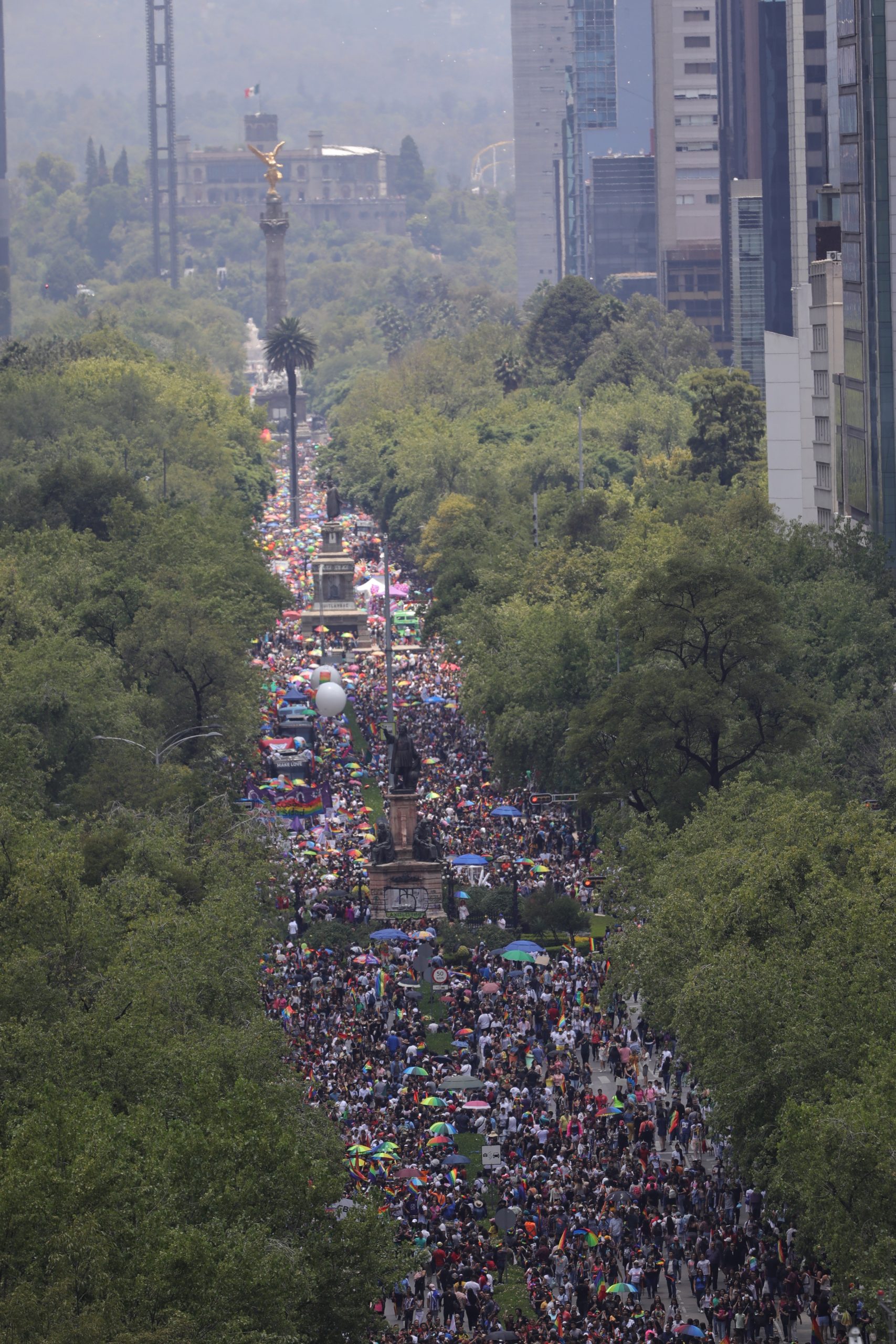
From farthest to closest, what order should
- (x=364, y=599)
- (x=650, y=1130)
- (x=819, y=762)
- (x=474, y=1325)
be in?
(x=364, y=599)
(x=819, y=762)
(x=650, y=1130)
(x=474, y=1325)

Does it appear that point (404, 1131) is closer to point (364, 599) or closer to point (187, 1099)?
point (187, 1099)

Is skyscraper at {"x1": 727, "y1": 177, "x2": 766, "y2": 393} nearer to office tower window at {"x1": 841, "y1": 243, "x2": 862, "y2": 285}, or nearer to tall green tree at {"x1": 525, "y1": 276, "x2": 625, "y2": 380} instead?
tall green tree at {"x1": 525, "y1": 276, "x2": 625, "y2": 380}

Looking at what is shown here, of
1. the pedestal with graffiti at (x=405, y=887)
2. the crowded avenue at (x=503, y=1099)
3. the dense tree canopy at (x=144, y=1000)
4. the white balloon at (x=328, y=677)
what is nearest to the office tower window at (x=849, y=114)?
the crowded avenue at (x=503, y=1099)

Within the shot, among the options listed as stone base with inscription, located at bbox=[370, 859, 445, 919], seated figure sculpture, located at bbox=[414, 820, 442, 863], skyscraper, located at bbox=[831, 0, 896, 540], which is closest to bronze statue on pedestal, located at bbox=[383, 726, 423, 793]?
seated figure sculpture, located at bbox=[414, 820, 442, 863]

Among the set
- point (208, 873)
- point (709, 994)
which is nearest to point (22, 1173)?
point (709, 994)

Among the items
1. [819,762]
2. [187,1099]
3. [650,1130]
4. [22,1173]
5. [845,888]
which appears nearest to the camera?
[22,1173]

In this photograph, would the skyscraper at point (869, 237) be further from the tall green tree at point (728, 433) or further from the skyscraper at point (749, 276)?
the skyscraper at point (749, 276)
